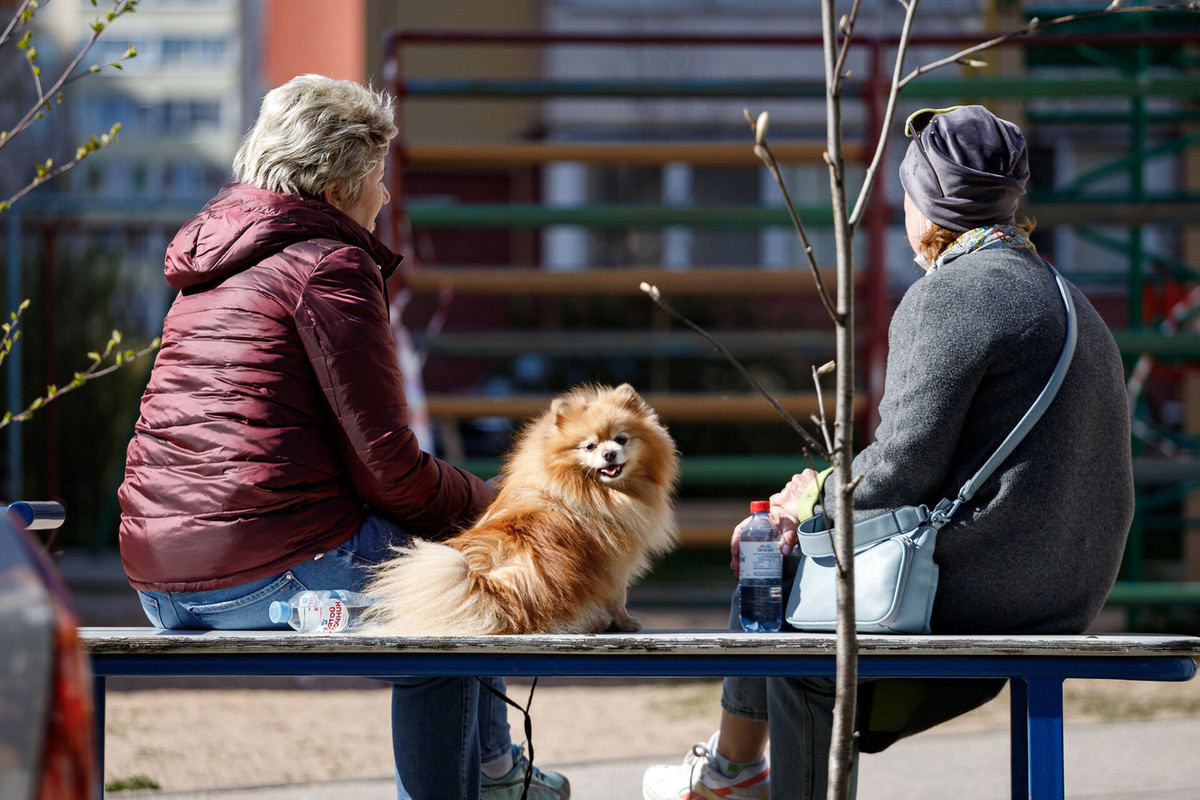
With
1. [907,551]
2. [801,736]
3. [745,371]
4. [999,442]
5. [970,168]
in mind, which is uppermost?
[970,168]

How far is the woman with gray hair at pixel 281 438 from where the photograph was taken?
9.48 feet

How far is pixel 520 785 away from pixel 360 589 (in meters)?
0.96

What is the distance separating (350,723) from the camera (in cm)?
590

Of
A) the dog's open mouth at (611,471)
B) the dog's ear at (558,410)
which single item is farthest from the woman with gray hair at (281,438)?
the dog's open mouth at (611,471)

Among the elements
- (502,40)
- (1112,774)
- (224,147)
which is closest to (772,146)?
(502,40)

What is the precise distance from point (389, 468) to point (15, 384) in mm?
6042

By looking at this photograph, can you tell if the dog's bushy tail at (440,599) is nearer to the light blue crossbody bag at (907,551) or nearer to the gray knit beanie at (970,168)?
the light blue crossbody bag at (907,551)

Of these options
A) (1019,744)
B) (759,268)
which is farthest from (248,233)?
(759,268)

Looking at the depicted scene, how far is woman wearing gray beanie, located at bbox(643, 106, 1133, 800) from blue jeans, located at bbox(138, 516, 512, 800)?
760 mm

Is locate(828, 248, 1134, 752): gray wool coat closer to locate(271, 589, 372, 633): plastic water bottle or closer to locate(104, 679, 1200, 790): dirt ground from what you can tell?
locate(271, 589, 372, 633): plastic water bottle

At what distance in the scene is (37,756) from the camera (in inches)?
54.6

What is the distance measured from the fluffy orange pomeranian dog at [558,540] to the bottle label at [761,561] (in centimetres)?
23

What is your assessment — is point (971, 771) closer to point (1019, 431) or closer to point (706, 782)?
point (706, 782)

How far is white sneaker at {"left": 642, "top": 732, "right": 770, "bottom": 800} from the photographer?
3.34 metres
